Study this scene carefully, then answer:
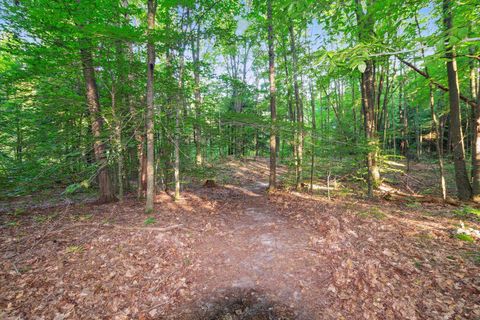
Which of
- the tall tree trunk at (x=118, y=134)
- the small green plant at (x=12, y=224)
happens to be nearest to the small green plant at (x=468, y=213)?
the tall tree trunk at (x=118, y=134)

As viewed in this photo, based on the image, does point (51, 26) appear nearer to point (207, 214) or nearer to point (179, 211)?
point (179, 211)

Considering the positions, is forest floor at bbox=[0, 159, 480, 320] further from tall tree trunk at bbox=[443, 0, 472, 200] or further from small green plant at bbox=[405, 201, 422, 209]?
tall tree trunk at bbox=[443, 0, 472, 200]

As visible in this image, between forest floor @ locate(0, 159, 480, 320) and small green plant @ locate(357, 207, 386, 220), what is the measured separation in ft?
0.21

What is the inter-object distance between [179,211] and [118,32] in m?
5.59

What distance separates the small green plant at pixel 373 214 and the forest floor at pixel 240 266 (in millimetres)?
65

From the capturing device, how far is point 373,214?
274 inches

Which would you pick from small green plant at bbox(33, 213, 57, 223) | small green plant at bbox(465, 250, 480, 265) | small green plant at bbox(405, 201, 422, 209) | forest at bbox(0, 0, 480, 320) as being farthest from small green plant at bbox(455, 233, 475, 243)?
small green plant at bbox(33, 213, 57, 223)

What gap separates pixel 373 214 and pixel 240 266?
4.91 m

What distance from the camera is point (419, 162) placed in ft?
68.8

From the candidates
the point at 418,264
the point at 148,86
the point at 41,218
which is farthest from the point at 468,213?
the point at 41,218

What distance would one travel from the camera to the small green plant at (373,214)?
674cm

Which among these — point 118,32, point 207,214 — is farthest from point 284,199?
point 118,32

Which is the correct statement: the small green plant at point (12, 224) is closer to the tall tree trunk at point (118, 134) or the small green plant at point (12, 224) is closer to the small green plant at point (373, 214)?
the tall tree trunk at point (118, 134)

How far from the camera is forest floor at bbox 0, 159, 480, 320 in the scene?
3.42 metres
